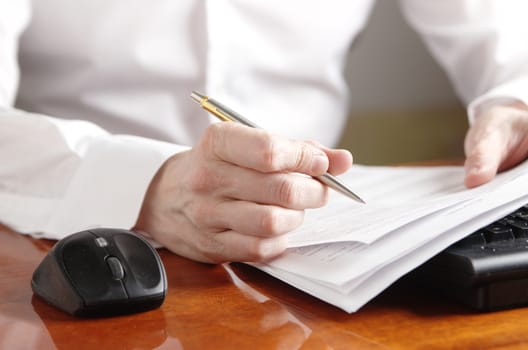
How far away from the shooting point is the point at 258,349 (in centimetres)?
53

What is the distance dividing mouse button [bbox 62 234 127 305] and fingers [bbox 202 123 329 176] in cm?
13

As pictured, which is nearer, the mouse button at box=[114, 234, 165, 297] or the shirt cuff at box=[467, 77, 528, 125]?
the mouse button at box=[114, 234, 165, 297]

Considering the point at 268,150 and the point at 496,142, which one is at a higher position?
the point at 268,150

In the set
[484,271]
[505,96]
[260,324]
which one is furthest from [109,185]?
[505,96]

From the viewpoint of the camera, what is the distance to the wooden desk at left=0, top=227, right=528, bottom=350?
1.78ft

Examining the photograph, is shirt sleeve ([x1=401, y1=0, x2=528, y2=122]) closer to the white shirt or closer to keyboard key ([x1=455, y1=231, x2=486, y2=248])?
the white shirt

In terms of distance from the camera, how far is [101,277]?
1.92 feet

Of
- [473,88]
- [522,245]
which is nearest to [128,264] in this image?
[522,245]

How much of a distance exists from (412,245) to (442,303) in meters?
0.06

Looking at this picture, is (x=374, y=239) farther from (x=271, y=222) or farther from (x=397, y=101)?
(x=397, y=101)

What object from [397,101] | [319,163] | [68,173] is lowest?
[397,101]

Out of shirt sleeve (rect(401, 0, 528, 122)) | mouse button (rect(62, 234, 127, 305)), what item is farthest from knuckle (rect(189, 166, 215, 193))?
shirt sleeve (rect(401, 0, 528, 122))

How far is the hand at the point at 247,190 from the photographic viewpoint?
641mm

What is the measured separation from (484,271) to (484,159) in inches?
12.1
